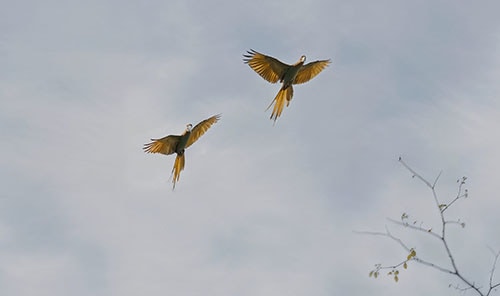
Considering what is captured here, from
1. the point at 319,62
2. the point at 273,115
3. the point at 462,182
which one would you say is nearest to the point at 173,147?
the point at 273,115

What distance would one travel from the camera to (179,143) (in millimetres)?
21859

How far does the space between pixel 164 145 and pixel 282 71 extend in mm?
3746

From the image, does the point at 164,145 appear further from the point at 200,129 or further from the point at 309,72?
the point at 309,72

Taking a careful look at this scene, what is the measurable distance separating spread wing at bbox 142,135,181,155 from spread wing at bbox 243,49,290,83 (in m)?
2.82

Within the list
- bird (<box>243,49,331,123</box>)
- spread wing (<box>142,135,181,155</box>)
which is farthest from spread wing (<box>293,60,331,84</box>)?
spread wing (<box>142,135,181,155</box>)

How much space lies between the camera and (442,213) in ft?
29.8

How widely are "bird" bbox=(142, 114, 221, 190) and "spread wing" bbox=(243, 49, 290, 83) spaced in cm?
174

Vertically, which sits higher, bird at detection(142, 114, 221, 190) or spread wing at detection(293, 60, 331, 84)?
spread wing at detection(293, 60, 331, 84)

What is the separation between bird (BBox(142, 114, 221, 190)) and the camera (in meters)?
21.6

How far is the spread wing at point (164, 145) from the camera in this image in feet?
70.7

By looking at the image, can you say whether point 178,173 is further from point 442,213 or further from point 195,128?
point 442,213

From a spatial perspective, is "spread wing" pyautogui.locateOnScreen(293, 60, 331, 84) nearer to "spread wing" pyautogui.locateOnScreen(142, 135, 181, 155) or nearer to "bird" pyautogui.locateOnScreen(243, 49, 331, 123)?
"bird" pyautogui.locateOnScreen(243, 49, 331, 123)

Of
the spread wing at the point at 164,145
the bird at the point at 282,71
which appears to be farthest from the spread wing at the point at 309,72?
the spread wing at the point at 164,145

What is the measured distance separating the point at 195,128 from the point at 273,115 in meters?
2.37
